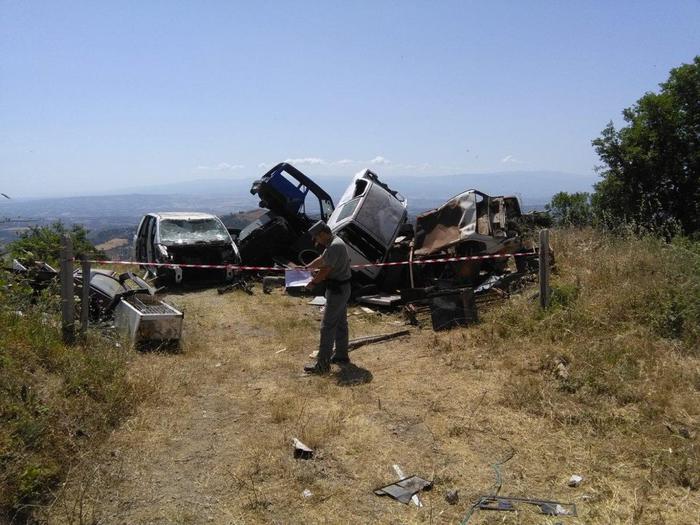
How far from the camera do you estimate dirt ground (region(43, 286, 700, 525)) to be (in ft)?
11.6

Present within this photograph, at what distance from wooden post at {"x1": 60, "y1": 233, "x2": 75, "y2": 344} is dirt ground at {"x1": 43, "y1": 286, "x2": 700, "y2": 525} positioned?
32.1 inches

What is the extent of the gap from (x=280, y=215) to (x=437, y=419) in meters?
9.80

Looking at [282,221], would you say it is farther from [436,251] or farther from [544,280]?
[544,280]

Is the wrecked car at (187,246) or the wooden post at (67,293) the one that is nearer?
the wooden post at (67,293)

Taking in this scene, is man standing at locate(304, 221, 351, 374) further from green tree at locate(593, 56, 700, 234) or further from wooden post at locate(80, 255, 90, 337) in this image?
green tree at locate(593, 56, 700, 234)

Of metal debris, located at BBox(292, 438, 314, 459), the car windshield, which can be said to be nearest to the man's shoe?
metal debris, located at BBox(292, 438, 314, 459)

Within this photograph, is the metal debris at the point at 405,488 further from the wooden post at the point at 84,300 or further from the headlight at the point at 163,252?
the headlight at the point at 163,252

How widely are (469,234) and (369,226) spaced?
2.07m

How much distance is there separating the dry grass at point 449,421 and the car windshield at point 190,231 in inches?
190

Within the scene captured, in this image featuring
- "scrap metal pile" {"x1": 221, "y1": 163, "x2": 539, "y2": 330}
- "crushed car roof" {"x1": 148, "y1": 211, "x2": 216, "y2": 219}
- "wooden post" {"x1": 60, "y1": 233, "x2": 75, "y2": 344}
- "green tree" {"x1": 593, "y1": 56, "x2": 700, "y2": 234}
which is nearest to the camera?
"wooden post" {"x1": 60, "y1": 233, "x2": 75, "y2": 344}

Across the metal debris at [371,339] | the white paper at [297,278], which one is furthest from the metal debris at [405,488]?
the white paper at [297,278]

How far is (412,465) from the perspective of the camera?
13.6 ft

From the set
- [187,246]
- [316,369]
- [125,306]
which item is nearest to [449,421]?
[316,369]

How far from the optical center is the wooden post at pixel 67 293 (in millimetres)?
6152
